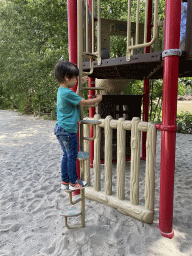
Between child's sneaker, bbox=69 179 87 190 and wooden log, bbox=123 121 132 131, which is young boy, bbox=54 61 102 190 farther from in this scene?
wooden log, bbox=123 121 132 131

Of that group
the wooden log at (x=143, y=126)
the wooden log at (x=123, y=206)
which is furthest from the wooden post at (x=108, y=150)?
the wooden log at (x=143, y=126)

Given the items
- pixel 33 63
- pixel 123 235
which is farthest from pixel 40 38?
pixel 123 235

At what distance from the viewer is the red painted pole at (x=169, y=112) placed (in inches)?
80.0

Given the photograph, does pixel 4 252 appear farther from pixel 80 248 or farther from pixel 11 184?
pixel 11 184

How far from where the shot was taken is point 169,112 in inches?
84.4

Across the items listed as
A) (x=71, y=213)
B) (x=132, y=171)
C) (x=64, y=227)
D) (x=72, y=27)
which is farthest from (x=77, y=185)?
(x=72, y=27)

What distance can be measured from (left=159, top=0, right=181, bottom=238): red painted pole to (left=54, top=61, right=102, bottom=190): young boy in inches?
28.1

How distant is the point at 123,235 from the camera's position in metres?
2.29

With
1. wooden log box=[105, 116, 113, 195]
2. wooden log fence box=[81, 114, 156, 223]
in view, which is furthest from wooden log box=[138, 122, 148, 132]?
wooden log box=[105, 116, 113, 195]

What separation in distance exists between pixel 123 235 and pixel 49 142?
5168 mm

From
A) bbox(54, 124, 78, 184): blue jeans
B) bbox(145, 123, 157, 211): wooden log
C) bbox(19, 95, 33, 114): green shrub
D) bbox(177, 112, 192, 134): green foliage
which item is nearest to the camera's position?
bbox(54, 124, 78, 184): blue jeans

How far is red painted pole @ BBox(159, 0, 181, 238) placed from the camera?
203 centimetres

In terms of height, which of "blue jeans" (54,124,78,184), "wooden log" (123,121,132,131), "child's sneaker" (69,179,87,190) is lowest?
"child's sneaker" (69,179,87,190)

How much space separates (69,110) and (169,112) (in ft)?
3.33
